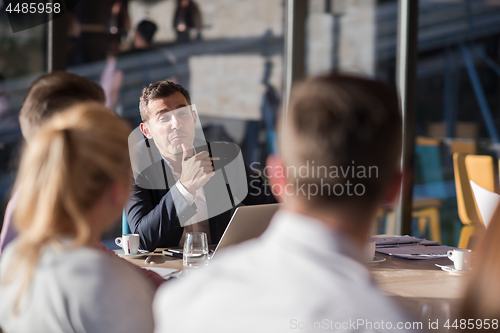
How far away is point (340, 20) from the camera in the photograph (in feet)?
18.2

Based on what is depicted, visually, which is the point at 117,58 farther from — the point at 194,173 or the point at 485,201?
the point at 485,201

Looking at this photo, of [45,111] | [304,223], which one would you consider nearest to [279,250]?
[304,223]

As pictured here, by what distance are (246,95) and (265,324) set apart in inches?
228

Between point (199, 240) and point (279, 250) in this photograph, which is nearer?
point (279, 250)

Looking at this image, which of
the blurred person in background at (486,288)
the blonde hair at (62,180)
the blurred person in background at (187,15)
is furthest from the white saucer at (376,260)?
the blurred person in background at (187,15)

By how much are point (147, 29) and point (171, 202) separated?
204 inches

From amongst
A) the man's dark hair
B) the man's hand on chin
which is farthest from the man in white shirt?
the man's dark hair

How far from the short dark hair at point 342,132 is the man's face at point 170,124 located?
1.57 meters

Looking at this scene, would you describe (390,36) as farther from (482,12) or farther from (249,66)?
(249,66)

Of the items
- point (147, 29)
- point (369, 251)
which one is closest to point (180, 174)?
point (369, 251)

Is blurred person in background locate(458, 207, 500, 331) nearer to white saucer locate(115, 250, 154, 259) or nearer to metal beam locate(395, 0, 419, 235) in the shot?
white saucer locate(115, 250, 154, 259)

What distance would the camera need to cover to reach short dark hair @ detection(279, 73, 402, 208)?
662 millimetres

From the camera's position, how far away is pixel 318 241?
625 millimetres

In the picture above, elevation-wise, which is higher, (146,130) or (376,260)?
(146,130)
